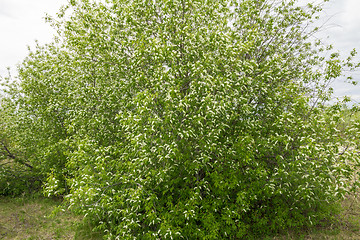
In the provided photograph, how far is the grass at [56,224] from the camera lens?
10797 millimetres

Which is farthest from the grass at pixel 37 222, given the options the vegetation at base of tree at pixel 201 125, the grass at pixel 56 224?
the vegetation at base of tree at pixel 201 125

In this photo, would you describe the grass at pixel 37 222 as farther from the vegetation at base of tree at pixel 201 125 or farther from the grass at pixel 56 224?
the vegetation at base of tree at pixel 201 125

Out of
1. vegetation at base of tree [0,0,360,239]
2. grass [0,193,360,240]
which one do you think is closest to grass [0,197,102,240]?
grass [0,193,360,240]

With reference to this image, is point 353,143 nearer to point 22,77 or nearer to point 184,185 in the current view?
point 184,185

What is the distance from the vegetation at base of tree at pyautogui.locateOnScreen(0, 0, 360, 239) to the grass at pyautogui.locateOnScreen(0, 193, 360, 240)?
73 cm

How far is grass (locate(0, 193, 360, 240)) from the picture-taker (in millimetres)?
10797

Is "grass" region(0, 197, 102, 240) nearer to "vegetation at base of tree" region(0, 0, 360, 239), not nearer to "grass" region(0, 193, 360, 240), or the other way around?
"grass" region(0, 193, 360, 240)

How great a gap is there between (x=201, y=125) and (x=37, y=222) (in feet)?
37.6

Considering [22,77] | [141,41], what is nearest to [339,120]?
[141,41]

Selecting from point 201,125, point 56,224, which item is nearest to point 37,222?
point 56,224

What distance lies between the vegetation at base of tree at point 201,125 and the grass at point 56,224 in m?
0.73

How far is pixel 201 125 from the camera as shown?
916 centimetres

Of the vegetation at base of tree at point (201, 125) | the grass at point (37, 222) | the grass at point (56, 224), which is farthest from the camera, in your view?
the grass at point (37, 222)

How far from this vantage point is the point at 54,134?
1577 centimetres
